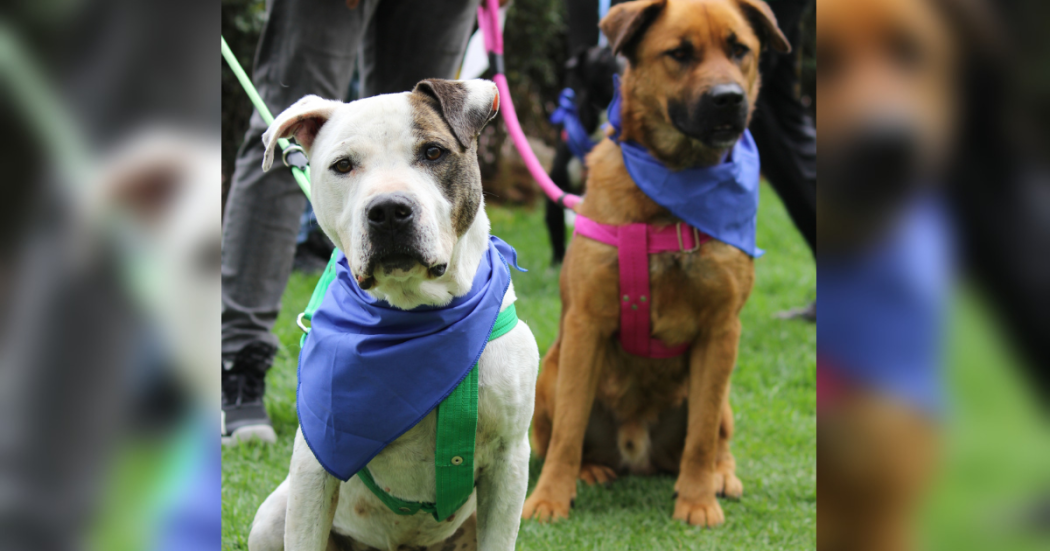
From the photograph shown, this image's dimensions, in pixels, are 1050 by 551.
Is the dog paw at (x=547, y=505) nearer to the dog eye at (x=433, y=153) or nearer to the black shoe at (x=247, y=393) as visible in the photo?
the black shoe at (x=247, y=393)

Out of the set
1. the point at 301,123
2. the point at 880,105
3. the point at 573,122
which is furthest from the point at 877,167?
the point at 573,122

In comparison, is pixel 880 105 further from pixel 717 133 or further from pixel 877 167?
pixel 717 133

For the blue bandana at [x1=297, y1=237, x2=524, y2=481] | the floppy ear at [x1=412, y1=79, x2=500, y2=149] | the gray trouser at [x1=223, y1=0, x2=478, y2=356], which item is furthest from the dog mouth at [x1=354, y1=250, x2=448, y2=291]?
the gray trouser at [x1=223, y1=0, x2=478, y2=356]

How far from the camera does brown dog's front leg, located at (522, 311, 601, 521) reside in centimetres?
332

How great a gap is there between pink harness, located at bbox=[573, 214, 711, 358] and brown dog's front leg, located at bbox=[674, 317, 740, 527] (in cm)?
28

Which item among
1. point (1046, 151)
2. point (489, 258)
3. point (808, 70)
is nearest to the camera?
point (1046, 151)

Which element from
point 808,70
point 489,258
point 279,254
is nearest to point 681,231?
→ point 489,258

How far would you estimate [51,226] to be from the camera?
2.43ft

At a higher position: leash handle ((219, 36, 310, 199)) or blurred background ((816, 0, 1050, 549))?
blurred background ((816, 0, 1050, 549))

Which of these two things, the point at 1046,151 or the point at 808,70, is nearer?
the point at 1046,151

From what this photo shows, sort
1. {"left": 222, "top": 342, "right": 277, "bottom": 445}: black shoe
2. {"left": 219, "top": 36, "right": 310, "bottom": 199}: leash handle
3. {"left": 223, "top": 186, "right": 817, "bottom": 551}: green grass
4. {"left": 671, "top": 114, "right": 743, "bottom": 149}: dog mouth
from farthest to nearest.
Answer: {"left": 222, "top": 342, "right": 277, "bottom": 445}: black shoe
{"left": 671, "top": 114, "right": 743, "bottom": 149}: dog mouth
{"left": 223, "top": 186, "right": 817, "bottom": 551}: green grass
{"left": 219, "top": 36, "right": 310, "bottom": 199}: leash handle

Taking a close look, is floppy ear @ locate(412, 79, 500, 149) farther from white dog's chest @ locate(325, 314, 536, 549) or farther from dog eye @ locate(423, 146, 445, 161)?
white dog's chest @ locate(325, 314, 536, 549)

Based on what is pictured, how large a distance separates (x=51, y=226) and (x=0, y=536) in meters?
0.33

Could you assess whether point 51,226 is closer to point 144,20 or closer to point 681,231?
point 144,20
